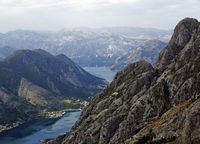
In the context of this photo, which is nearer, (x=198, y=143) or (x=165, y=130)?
(x=198, y=143)

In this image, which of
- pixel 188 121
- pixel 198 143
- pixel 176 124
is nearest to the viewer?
pixel 198 143

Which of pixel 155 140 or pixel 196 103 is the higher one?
pixel 196 103

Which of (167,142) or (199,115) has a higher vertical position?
(199,115)

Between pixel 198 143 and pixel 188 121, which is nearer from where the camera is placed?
pixel 198 143

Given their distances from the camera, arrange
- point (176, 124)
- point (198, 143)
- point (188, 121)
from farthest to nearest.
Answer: point (176, 124) → point (188, 121) → point (198, 143)

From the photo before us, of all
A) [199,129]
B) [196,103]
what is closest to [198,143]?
[199,129]

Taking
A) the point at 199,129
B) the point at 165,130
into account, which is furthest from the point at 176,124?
the point at 199,129

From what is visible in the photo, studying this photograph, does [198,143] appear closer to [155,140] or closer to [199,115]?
[199,115]

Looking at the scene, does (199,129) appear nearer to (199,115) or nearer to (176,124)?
(199,115)

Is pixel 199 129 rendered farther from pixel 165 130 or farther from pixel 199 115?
pixel 165 130
